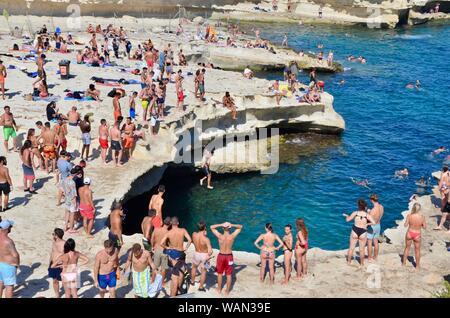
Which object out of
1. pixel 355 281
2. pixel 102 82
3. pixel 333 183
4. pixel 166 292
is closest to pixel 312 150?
pixel 333 183

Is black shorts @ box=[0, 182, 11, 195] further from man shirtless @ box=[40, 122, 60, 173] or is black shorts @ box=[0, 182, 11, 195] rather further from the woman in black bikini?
the woman in black bikini

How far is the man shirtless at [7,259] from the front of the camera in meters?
14.7

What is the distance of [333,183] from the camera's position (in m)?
31.4

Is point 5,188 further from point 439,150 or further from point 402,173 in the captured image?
point 439,150

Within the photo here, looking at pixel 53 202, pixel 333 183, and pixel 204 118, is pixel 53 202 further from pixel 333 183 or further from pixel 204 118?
pixel 333 183

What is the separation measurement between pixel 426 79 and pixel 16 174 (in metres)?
40.8

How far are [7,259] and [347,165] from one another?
2283 cm

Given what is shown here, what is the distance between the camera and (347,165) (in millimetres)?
33844

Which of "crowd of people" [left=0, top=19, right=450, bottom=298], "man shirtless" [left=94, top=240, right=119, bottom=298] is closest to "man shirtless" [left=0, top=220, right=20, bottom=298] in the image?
"crowd of people" [left=0, top=19, right=450, bottom=298]

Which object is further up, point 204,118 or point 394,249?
point 204,118

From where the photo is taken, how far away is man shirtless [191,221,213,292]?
1603cm

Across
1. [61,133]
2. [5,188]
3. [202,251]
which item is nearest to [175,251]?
[202,251]

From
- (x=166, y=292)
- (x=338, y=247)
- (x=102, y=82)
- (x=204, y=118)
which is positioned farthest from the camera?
(x=102, y=82)

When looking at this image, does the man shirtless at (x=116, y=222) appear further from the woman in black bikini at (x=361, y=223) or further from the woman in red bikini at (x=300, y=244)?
the woman in black bikini at (x=361, y=223)
